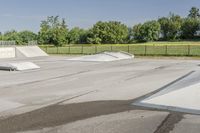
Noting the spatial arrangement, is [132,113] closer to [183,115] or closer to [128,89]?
[183,115]

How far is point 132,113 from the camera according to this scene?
830 cm

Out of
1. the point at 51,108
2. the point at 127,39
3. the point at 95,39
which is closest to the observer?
the point at 51,108

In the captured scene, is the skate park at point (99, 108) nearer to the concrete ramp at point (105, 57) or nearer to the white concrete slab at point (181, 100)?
the white concrete slab at point (181, 100)

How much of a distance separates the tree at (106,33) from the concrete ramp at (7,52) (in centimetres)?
4080

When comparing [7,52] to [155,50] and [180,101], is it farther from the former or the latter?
[180,101]

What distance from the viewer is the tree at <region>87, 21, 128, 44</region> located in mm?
79312

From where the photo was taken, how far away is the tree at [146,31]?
84.1m

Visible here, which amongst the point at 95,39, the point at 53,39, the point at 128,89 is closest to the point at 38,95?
the point at 128,89

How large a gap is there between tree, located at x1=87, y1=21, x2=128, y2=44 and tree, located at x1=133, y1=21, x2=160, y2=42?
15.4 ft

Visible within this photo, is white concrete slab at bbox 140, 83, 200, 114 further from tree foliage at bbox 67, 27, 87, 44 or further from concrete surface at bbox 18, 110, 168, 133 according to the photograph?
tree foliage at bbox 67, 27, 87, 44

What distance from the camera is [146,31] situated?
84.4 metres

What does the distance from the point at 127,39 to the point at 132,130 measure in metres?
79.9

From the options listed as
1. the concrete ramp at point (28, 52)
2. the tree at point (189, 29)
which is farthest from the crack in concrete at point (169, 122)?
the tree at point (189, 29)

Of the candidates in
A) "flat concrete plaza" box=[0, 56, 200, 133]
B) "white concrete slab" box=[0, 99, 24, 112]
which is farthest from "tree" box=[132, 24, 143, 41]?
"white concrete slab" box=[0, 99, 24, 112]
